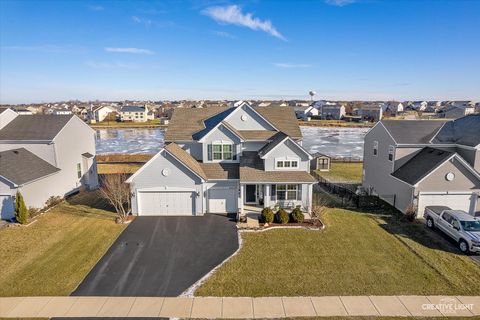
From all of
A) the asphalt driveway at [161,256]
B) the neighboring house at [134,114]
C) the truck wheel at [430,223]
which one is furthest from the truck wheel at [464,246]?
the neighboring house at [134,114]

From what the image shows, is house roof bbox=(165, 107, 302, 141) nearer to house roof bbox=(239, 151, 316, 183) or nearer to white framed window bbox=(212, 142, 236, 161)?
white framed window bbox=(212, 142, 236, 161)

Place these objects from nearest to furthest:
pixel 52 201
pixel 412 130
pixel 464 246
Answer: pixel 464 246 → pixel 52 201 → pixel 412 130

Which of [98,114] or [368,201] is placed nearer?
[368,201]

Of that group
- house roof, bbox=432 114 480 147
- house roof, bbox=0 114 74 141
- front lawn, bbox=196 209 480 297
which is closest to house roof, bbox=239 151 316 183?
front lawn, bbox=196 209 480 297

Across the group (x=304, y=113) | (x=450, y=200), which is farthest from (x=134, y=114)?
(x=450, y=200)

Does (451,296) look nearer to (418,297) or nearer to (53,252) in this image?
(418,297)

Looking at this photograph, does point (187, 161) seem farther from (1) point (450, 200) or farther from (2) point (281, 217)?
(1) point (450, 200)

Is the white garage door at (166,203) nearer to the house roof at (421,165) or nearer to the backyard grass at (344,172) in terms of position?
the house roof at (421,165)
